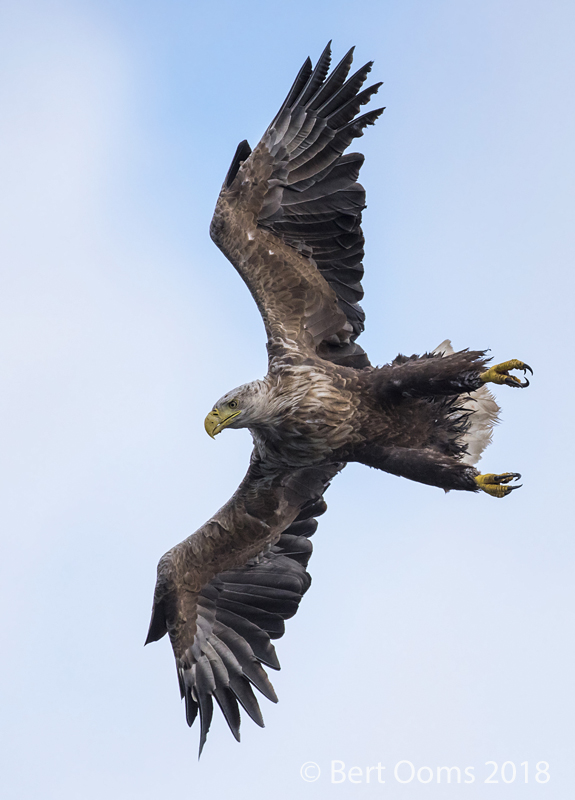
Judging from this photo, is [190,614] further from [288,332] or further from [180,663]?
[288,332]

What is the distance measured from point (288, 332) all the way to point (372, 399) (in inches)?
40.1

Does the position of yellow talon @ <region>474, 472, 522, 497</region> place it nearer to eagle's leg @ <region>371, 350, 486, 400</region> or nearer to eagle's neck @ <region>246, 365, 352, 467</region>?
eagle's leg @ <region>371, 350, 486, 400</region>

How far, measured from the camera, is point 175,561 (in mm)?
10266

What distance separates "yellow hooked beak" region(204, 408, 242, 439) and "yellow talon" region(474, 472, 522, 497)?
1856mm

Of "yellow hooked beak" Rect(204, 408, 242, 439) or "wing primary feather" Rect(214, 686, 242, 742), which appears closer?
"yellow hooked beak" Rect(204, 408, 242, 439)

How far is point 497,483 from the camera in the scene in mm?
8336

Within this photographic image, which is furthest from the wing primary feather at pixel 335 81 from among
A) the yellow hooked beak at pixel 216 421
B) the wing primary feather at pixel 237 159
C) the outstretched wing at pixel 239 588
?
the outstretched wing at pixel 239 588

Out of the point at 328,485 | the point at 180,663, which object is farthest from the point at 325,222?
the point at 180,663

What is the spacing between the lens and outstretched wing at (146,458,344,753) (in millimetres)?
10141

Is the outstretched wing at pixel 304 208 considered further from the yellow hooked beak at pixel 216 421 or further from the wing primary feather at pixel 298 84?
the yellow hooked beak at pixel 216 421

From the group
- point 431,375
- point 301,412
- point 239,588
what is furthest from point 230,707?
point 431,375

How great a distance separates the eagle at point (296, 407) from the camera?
8938mm

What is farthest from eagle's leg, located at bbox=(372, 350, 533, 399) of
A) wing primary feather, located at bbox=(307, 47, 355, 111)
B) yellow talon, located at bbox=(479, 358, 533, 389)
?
wing primary feather, located at bbox=(307, 47, 355, 111)

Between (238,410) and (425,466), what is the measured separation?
144cm
